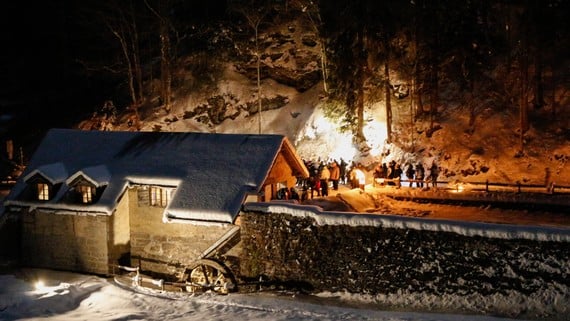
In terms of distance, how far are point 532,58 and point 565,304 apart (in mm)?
26482

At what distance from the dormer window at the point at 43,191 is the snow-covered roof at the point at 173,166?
383 mm

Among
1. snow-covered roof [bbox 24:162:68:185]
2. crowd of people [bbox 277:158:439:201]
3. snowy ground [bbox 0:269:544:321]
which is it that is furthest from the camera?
crowd of people [bbox 277:158:439:201]

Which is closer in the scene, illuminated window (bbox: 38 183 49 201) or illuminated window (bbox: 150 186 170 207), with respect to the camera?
illuminated window (bbox: 150 186 170 207)

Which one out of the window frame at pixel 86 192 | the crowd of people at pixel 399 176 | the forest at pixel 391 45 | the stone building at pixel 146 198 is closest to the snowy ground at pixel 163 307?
the stone building at pixel 146 198

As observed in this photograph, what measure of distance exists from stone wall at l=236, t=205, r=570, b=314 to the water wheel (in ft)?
2.75

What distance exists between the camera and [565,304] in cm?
1888

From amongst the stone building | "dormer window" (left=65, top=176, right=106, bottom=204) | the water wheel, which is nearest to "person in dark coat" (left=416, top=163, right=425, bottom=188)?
the stone building

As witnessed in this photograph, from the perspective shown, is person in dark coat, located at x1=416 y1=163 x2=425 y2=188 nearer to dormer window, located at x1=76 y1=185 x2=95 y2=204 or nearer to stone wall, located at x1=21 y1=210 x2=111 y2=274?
stone wall, located at x1=21 y1=210 x2=111 y2=274

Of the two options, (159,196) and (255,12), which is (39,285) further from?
(255,12)

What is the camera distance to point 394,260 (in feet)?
70.9

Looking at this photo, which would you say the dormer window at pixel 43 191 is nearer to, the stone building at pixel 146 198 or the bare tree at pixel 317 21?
the stone building at pixel 146 198

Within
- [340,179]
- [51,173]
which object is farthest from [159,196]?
[340,179]

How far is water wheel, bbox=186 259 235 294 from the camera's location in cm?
2386

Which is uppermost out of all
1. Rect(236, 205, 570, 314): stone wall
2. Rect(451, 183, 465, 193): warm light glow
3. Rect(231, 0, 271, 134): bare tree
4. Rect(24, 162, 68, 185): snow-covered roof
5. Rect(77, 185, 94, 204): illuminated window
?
Rect(231, 0, 271, 134): bare tree
